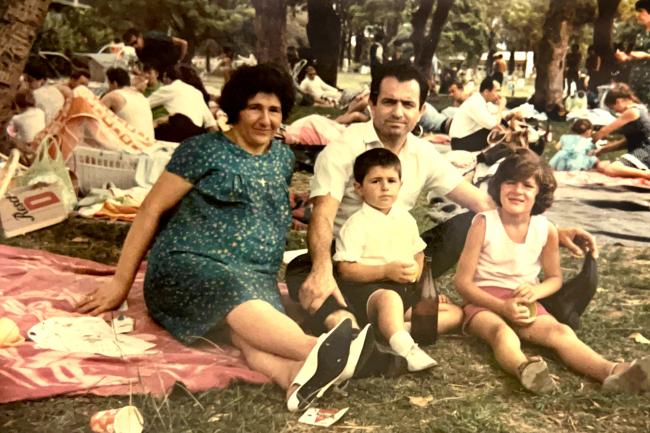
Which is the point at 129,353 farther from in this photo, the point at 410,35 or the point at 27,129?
the point at 410,35

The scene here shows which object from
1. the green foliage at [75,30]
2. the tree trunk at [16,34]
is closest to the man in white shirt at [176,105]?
the green foliage at [75,30]

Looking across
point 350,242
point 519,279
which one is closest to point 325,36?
point 350,242

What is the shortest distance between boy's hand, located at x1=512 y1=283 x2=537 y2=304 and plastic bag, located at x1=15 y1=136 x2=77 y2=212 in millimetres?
1503

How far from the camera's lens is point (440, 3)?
2.58 m

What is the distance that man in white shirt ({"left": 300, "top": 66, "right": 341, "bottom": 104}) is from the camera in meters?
2.55

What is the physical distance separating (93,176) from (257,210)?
60 cm

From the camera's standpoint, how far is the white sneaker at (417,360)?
251 centimetres

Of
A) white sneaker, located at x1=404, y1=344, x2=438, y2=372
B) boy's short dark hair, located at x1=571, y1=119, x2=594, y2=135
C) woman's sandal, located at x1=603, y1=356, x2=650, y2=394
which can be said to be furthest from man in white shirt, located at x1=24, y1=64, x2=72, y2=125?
woman's sandal, located at x1=603, y1=356, x2=650, y2=394

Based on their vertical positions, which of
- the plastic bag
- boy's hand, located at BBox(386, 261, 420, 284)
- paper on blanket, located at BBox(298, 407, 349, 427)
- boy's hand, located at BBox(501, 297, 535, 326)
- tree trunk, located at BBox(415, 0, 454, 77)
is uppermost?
tree trunk, located at BBox(415, 0, 454, 77)

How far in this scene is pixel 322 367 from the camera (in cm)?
241

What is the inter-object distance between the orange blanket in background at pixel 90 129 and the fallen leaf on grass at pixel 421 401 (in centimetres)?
116

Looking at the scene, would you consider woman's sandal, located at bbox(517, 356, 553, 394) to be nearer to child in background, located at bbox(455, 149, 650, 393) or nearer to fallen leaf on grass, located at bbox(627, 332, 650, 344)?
child in background, located at bbox(455, 149, 650, 393)

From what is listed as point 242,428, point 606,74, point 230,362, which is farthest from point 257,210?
point 606,74

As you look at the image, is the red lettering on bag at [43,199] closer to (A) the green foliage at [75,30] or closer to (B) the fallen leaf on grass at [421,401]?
(A) the green foliage at [75,30]
